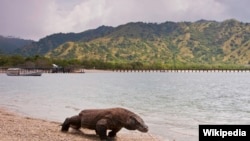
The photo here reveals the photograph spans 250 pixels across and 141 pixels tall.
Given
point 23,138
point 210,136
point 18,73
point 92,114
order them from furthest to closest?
point 18,73
point 92,114
point 23,138
point 210,136

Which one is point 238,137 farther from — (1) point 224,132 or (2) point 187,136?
(2) point 187,136

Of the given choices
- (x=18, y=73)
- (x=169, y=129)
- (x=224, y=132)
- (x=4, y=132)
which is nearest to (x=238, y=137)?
(x=224, y=132)

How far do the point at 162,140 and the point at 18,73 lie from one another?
15552 cm

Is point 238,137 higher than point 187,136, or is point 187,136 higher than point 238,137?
point 238,137

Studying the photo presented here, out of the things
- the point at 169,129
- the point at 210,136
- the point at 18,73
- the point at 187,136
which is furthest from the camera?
the point at 18,73

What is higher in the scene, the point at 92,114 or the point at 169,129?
the point at 92,114

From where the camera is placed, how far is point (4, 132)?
1512 centimetres

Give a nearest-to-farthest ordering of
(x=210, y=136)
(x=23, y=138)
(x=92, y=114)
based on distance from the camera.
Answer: (x=210, y=136) → (x=23, y=138) → (x=92, y=114)

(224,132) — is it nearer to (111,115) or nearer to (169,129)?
(111,115)

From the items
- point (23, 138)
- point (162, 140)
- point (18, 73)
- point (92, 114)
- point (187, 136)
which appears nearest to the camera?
point (23, 138)

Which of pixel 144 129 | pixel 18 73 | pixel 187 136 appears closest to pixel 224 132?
pixel 144 129

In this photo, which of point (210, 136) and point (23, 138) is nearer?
point (210, 136)

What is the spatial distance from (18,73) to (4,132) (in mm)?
157061

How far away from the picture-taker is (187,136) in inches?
792
